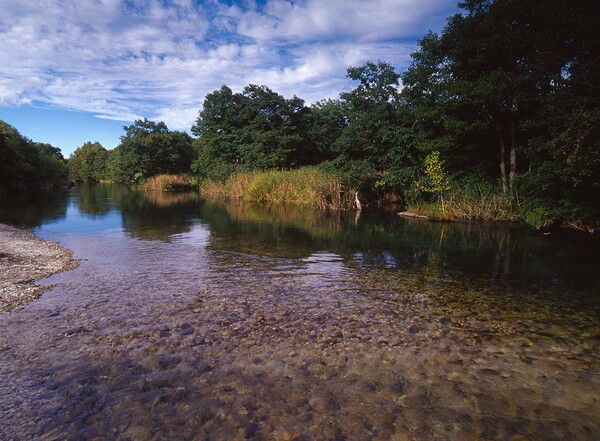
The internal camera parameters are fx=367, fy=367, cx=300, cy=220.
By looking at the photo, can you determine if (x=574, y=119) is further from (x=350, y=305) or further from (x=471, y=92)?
(x=350, y=305)

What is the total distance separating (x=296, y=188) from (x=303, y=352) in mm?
25149

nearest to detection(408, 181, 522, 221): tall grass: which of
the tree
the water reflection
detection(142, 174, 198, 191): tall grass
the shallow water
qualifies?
the water reflection

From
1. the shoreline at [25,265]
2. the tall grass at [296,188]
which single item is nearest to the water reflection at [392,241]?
the shoreline at [25,265]

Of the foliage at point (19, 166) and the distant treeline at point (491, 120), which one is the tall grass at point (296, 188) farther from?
the foliage at point (19, 166)


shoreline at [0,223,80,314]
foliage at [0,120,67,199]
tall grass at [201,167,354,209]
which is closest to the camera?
shoreline at [0,223,80,314]

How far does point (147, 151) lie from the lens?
61.6 m

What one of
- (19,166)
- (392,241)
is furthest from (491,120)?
(19,166)

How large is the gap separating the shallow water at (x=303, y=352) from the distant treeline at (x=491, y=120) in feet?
22.5

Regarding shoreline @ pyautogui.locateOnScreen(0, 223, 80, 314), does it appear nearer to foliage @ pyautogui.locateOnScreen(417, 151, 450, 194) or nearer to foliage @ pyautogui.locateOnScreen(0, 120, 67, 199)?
foliage @ pyautogui.locateOnScreen(417, 151, 450, 194)

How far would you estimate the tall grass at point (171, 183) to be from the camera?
57.2 metres

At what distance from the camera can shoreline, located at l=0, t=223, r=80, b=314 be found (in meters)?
6.70

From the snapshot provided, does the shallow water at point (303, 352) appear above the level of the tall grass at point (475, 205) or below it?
below

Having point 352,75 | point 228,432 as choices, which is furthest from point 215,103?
point 228,432

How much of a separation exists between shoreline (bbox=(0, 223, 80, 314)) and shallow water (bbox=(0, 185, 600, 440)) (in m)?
0.43
